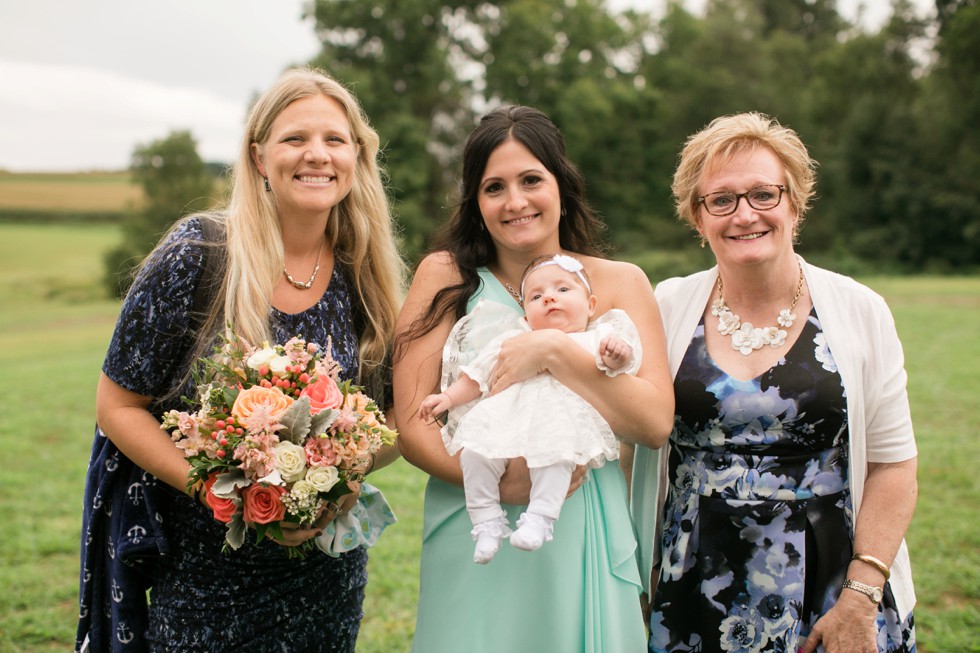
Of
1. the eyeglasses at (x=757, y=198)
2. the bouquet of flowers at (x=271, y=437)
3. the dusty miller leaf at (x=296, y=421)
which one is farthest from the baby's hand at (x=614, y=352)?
the dusty miller leaf at (x=296, y=421)

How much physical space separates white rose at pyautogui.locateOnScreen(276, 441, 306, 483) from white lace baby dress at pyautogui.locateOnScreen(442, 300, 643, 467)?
23.6 inches

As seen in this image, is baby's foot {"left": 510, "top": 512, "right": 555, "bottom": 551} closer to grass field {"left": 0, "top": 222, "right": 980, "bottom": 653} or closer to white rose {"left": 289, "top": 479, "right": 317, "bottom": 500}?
white rose {"left": 289, "top": 479, "right": 317, "bottom": 500}

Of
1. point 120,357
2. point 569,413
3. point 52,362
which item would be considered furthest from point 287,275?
point 52,362

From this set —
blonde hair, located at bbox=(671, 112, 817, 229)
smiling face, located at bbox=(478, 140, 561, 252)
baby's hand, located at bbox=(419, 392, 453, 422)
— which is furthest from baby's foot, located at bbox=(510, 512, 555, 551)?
blonde hair, located at bbox=(671, 112, 817, 229)

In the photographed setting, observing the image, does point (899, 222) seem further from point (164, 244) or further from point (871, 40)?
point (164, 244)

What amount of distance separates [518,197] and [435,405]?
89 cm

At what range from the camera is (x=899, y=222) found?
125 ft

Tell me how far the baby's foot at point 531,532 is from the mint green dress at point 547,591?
0.23 m

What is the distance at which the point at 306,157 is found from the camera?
3148 mm

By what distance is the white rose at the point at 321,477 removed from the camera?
256cm

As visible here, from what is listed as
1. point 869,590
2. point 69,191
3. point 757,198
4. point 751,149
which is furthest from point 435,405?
point 69,191

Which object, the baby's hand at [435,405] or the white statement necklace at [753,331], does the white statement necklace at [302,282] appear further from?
the white statement necklace at [753,331]

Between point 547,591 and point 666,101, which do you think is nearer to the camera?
point 547,591

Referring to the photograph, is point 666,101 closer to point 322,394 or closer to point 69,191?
point 69,191
